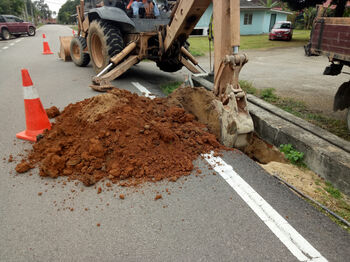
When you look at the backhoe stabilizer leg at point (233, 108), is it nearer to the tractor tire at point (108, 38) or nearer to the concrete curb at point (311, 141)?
the concrete curb at point (311, 141)

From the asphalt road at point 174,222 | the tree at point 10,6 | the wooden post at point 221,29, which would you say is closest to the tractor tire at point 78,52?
the wooden post at point 221,29

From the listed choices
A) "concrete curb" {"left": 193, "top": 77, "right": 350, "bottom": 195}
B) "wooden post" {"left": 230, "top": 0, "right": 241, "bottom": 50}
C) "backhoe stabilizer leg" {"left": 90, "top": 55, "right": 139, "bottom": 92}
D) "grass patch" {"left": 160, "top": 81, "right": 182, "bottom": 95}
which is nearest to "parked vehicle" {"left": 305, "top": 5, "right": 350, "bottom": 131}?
"concrete curb" {"left": 193, "top": 77, "right": 350, "bottom": 195}

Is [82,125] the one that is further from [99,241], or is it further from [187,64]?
[187,64]

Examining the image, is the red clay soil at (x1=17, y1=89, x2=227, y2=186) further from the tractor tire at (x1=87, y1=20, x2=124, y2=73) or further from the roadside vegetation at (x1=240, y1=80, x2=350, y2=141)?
the tractor tire at (x1=87, y1=20, x2=124, y2=73)

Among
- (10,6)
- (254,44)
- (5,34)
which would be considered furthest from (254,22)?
(10,6)

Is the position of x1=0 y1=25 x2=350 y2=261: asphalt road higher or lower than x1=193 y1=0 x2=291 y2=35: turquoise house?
lower

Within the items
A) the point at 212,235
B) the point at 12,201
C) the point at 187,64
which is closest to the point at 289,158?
the point at 212,235

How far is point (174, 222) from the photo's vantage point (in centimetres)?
243

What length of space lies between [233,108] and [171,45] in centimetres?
357

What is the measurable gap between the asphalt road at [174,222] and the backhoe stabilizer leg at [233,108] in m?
0.38

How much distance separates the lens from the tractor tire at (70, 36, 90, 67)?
9.39m

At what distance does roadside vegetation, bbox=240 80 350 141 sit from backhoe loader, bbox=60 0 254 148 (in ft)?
6.01

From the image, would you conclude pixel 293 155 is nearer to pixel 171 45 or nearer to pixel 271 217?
pixel 271 217

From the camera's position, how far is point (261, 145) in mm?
3938
